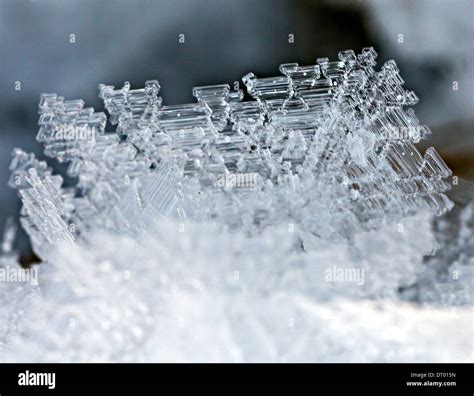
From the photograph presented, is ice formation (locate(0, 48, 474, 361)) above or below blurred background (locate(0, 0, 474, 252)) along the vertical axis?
below

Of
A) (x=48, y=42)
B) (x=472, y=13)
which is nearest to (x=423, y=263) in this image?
(x=472, y=13)

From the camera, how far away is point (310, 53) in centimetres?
216

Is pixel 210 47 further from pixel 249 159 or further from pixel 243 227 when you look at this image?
pixel 243 227

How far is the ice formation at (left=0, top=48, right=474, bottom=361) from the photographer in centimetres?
211

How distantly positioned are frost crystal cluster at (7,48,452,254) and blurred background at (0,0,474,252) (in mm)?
37

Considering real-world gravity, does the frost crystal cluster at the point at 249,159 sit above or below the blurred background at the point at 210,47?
below

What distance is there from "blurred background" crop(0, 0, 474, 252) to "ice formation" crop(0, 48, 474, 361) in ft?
0.13

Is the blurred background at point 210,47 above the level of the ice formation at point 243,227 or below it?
above

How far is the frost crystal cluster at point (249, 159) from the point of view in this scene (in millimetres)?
2152

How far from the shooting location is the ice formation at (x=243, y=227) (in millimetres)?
2107

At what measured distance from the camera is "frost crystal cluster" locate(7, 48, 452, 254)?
2152mm

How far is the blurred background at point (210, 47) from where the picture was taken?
2.14 m

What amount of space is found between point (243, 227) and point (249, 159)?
20 cm

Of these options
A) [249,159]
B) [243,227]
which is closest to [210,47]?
[249,159]
